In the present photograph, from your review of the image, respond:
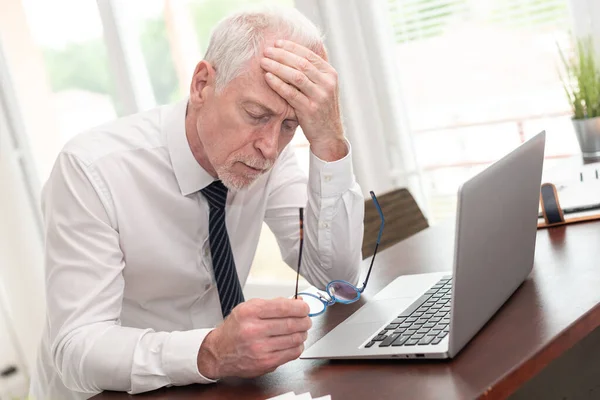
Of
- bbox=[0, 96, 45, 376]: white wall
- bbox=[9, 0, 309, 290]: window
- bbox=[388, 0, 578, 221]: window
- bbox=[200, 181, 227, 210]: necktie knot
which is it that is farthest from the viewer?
bbox=[0, 96, 45, 376]: white wall

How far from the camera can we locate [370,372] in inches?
44.1

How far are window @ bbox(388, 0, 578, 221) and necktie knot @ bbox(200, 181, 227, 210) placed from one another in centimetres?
159

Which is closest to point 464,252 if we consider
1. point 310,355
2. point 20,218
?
point 310,355

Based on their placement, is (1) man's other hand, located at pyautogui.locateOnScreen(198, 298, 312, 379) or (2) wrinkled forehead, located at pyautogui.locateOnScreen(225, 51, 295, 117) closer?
(1) man's other hand, located at pyautogui.locateOnScreen(198, 298, 312, 379)

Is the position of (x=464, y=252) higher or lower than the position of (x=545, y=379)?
higher

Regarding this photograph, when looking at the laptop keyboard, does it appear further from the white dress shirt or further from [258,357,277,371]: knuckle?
the white dress shirt

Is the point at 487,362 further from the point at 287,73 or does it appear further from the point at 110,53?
the point at 110,53

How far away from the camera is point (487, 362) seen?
1.06 m

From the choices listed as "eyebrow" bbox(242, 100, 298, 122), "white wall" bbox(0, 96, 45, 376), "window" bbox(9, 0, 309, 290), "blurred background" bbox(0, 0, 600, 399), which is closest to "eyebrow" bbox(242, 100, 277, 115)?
"eyebrow" bbox(242, 100, 298, 122)

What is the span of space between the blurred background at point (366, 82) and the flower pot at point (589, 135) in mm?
71

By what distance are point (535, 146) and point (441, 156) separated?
2017 millimetres

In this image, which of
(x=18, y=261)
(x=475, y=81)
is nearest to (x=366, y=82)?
(x=475, y=81)

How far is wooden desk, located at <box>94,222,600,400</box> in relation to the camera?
3.34ft

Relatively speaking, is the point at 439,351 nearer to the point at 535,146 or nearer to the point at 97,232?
the point at 535,146
